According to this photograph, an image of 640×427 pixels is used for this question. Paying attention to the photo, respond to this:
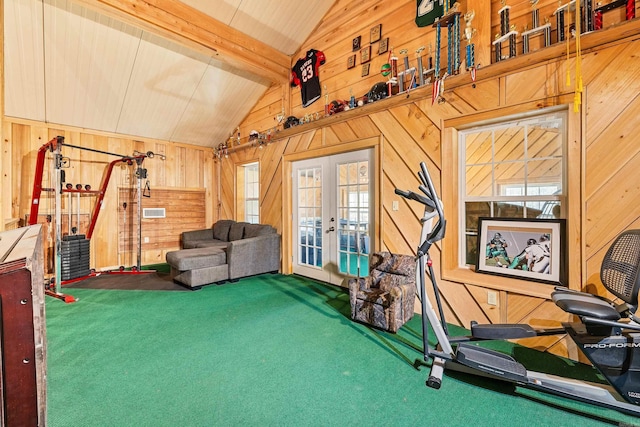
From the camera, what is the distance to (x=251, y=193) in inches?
242

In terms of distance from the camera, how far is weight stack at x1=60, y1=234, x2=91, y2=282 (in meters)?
4.38

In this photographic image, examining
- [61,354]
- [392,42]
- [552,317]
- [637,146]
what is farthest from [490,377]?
[392,42]

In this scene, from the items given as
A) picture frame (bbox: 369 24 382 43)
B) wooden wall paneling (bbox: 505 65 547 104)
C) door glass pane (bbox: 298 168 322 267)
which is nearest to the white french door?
door glass pane (bbox: 298 168 322 267)

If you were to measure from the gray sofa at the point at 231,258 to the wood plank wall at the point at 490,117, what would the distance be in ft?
5.77

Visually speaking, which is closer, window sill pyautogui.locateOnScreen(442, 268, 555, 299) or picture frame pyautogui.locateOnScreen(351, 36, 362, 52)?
window sill pyautogui.locateOnScreen(442, 268, 555, 299)

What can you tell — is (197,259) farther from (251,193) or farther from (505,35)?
(505,35)

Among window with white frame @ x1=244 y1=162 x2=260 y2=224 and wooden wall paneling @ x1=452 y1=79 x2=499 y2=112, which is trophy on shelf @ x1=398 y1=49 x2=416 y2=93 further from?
window with white frame @ x1=244 y1=162 x2=260 y2=224

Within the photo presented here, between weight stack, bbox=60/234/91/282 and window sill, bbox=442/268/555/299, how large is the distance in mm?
5609

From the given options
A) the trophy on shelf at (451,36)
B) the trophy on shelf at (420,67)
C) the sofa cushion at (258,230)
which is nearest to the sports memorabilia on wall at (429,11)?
the trophy on shelf at (451,36)

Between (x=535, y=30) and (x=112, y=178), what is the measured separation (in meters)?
6.80

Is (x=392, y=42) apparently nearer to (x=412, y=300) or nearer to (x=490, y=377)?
(x=412, y=300)

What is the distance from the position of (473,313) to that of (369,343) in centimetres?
114

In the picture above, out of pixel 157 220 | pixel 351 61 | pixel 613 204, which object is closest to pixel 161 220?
pixel 157 220

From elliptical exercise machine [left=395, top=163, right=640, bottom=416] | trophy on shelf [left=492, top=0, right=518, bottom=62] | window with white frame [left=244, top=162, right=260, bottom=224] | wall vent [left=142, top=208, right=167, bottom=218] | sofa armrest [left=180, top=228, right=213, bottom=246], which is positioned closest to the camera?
elliptical exercise machine [left=395, top=163, right=640, bottom=416]
